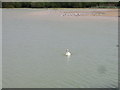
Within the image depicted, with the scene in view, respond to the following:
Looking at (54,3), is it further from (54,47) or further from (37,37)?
(54,47)

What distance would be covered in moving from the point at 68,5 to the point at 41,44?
53.6 metres

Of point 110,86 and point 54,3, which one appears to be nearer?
point 110,86

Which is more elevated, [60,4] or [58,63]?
[58,63]

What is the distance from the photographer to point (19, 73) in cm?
1338

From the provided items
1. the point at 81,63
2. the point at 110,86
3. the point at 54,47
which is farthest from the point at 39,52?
the point at 110,86

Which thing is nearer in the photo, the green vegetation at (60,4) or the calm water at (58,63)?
the calm water at (58,63)

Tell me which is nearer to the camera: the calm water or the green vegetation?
the calm water

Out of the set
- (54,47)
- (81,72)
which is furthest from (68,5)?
(81,72)

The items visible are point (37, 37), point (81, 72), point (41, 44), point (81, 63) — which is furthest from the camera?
point (37, 37)

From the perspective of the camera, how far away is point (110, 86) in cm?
1145

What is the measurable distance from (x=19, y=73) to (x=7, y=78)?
85 cm

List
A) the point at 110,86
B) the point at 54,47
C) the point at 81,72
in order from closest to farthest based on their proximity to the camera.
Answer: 1. the point at 110,86
2. the point at 81,72
3. the point at 54,47

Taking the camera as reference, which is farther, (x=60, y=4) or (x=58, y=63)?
(x=60, y=4)

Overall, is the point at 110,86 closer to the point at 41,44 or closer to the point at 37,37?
the point at 41,44
